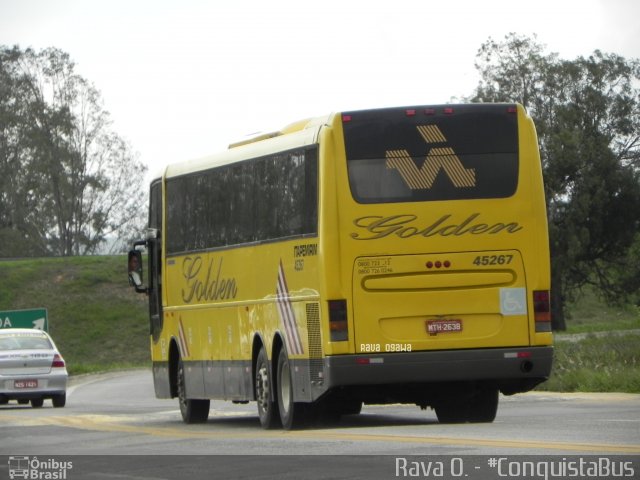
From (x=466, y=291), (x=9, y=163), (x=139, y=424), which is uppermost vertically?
(x=9, y=163)

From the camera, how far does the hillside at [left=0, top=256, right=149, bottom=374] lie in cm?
7075

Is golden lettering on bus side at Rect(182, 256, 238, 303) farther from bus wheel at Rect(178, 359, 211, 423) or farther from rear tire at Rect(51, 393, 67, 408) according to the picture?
rear tire at Rect(51, 393, 67, 408)

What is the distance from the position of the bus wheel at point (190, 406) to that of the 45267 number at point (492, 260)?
692cm

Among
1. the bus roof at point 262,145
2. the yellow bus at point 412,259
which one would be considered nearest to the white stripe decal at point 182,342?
the bus roof at point 262,145

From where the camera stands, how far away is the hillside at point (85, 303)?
7075 cm

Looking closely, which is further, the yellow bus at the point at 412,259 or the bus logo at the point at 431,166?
the bus logo at the point at 431,166

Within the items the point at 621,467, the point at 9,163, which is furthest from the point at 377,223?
the point at 9,163

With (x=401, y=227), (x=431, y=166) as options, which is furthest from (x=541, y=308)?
(x=431, y=166)

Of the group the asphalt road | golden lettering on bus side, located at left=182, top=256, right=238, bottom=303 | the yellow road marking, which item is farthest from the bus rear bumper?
golden lettering on bus side, located at left=182, top=256, right=238, bottom=303

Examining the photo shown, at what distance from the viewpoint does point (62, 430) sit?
67.3 feet

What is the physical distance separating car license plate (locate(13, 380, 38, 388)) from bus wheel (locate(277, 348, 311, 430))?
13212mm

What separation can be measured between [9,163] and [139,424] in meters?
76.9

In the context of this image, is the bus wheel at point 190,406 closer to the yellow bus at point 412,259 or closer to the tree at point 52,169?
the yellow bus at point 412,259

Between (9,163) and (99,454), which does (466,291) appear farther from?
(9,163)
